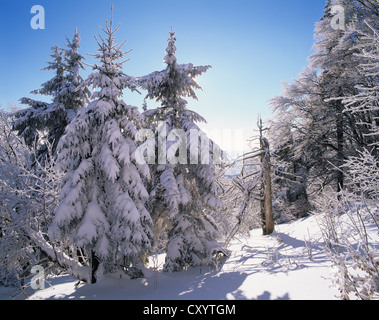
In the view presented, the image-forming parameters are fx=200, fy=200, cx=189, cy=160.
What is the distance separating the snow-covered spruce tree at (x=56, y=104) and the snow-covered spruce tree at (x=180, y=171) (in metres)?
6.50

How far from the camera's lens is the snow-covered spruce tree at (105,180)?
643cm

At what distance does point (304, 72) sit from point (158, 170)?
1190 centimetres

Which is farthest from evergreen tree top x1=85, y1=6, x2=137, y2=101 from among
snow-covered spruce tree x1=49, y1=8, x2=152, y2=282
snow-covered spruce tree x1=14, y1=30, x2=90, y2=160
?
snow-covered spruce tree x1=14, y1=30, x2=90, y2=160

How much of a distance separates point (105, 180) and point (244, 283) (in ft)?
18.4

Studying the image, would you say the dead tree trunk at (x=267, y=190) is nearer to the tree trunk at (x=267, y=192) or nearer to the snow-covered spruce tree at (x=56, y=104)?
the tree trunk at (x=267, y=192)

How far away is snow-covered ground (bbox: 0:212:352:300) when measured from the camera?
4340 mm

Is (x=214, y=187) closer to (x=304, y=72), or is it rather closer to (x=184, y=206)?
(x=184, y=206)

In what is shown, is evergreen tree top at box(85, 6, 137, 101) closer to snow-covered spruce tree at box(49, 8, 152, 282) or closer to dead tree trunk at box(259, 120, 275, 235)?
snow-covered spruce tree at box(49, 8, 152, 282)

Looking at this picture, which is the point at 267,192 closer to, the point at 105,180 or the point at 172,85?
the point at 172,85

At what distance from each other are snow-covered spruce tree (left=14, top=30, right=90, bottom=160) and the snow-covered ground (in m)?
9.61

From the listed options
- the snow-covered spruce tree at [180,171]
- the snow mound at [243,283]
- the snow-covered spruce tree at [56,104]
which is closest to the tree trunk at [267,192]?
the snow mound at [243,283]

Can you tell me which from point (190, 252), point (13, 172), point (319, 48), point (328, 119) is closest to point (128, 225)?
point (190, 252)

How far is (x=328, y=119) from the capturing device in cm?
1274

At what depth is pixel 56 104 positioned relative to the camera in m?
12.7
